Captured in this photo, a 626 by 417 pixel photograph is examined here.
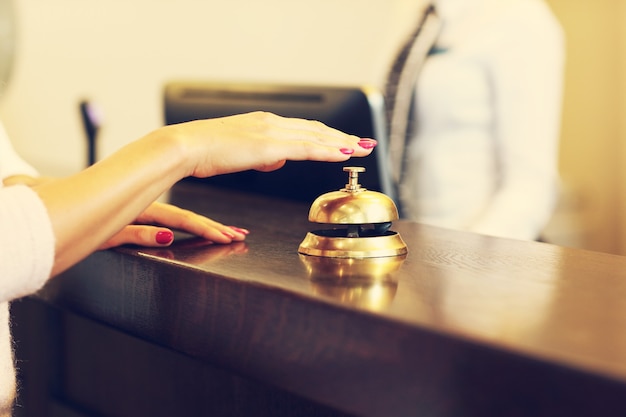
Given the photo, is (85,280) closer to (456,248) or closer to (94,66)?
(456,248)

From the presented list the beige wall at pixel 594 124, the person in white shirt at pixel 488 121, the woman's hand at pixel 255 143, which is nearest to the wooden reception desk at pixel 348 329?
the woman's hand at pixel 255 143

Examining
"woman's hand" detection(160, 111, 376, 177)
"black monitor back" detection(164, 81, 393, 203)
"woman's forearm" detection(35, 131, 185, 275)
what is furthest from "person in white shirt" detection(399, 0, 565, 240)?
"woman's forearm" detection(35, 131, 185, 275)

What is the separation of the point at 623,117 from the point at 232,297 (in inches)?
165

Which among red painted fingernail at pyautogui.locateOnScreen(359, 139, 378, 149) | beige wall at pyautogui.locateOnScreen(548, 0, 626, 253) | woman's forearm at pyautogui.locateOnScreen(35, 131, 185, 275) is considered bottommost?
beige wall at pyautogui.locateOnScreen(548, 0, 626, 253)

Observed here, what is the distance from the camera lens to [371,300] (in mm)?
863

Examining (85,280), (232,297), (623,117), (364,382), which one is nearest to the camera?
(364,382)

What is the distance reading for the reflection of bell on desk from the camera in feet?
3.63

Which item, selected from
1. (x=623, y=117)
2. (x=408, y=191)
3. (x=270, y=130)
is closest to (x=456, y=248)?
(x=270, y=130)

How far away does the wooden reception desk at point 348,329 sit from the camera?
2.31 feet

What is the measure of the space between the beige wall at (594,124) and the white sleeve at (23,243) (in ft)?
13.5

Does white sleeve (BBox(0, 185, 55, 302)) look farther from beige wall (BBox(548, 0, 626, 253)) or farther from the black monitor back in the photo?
beige wall (BBox(548, 0, 626, 253))

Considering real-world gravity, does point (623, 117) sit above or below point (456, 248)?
below

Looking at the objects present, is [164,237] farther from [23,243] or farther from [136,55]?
[136,55]

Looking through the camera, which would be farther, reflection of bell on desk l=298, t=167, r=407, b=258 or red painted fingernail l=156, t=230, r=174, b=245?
red painted fingernail l=156, t=230, r=174, b=245
